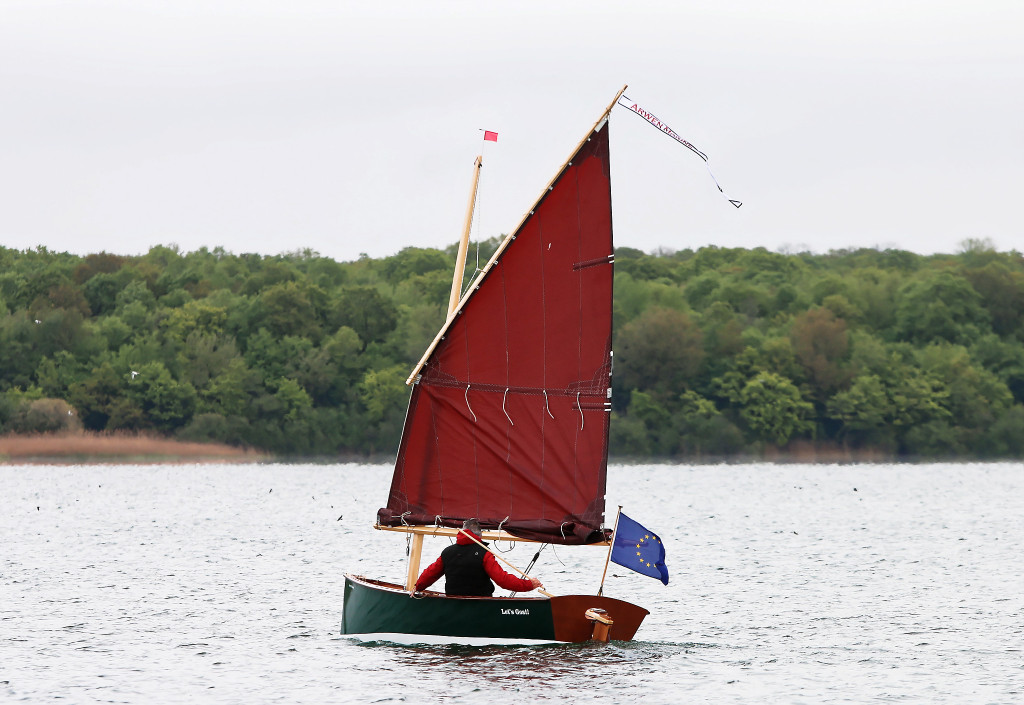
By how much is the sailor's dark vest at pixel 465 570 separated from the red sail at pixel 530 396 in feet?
3.36

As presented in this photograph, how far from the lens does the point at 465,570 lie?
25.2m

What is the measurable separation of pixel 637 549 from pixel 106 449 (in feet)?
342

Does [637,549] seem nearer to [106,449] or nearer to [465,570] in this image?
[465,570]

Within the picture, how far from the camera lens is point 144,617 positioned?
3200 centimetres

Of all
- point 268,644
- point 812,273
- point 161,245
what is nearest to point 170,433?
point 161,245

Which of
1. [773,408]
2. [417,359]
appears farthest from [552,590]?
[773,408]

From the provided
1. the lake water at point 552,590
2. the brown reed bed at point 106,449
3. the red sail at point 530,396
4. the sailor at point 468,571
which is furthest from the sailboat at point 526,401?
the brown reed bed at point 106,449

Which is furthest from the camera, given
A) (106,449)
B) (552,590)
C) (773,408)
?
(773,408)

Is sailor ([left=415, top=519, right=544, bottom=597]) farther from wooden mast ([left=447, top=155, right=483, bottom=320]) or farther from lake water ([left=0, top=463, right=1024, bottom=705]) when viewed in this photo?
wooden mast ([left=447, top=155, right=483, bottom=320])

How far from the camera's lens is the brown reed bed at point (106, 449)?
397 feet

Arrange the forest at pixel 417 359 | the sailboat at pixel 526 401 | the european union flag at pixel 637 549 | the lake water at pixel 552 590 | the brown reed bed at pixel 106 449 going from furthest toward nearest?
the forest at pixel 417 359
the brown reed bed at pixel 106 449
the sailboat at pixel 526 401
the european union flag at pixel 637 549
the lake water at pixel 552 590

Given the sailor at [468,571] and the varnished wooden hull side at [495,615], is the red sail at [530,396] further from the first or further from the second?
the varnished wooden hull side at [495,615]

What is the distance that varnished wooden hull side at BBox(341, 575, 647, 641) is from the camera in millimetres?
24859

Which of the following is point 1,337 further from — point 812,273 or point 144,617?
point 144,617
